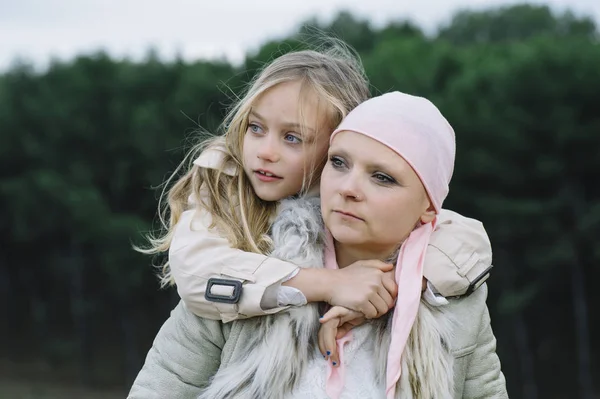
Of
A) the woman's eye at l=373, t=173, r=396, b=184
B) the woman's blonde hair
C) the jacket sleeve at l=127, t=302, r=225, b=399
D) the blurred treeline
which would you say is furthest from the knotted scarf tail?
the blurred treeline

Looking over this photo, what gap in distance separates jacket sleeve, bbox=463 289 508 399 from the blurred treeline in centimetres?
1364

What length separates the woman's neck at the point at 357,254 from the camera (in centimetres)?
219

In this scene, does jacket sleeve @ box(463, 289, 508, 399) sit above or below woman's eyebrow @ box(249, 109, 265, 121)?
below

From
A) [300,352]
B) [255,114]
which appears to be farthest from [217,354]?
[255,114]

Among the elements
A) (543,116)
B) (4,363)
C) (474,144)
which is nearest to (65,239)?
(4,363)

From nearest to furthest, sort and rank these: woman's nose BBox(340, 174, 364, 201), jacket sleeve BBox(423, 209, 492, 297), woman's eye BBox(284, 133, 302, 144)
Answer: woman's nose BBox(340, 174, 364, 201)
jacket sleeve BBox(423, 209, 492, 297)
woman's eye BBox(284, 133, 302, 144)

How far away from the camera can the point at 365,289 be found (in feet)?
6.73

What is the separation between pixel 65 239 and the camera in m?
21.3

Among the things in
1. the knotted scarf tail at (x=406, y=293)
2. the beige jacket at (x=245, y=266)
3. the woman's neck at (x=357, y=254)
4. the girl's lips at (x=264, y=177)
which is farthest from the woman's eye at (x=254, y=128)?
the knotted scarf tail at (x=406, y=293)

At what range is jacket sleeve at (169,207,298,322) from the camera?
206cm

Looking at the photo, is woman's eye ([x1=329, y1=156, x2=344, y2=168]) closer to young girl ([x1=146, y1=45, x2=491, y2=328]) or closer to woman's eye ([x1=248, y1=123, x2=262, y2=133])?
young girl ([x1=146, y1=45, x2=491, y2=328])

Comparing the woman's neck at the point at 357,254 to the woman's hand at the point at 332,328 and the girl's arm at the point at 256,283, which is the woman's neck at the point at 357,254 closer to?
the girl's arm at the point at 256,283

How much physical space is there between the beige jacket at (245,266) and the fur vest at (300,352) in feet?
0.18

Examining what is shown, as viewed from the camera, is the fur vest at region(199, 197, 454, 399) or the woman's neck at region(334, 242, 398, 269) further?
the woman's neck at region(334, 242, 398, 269)
